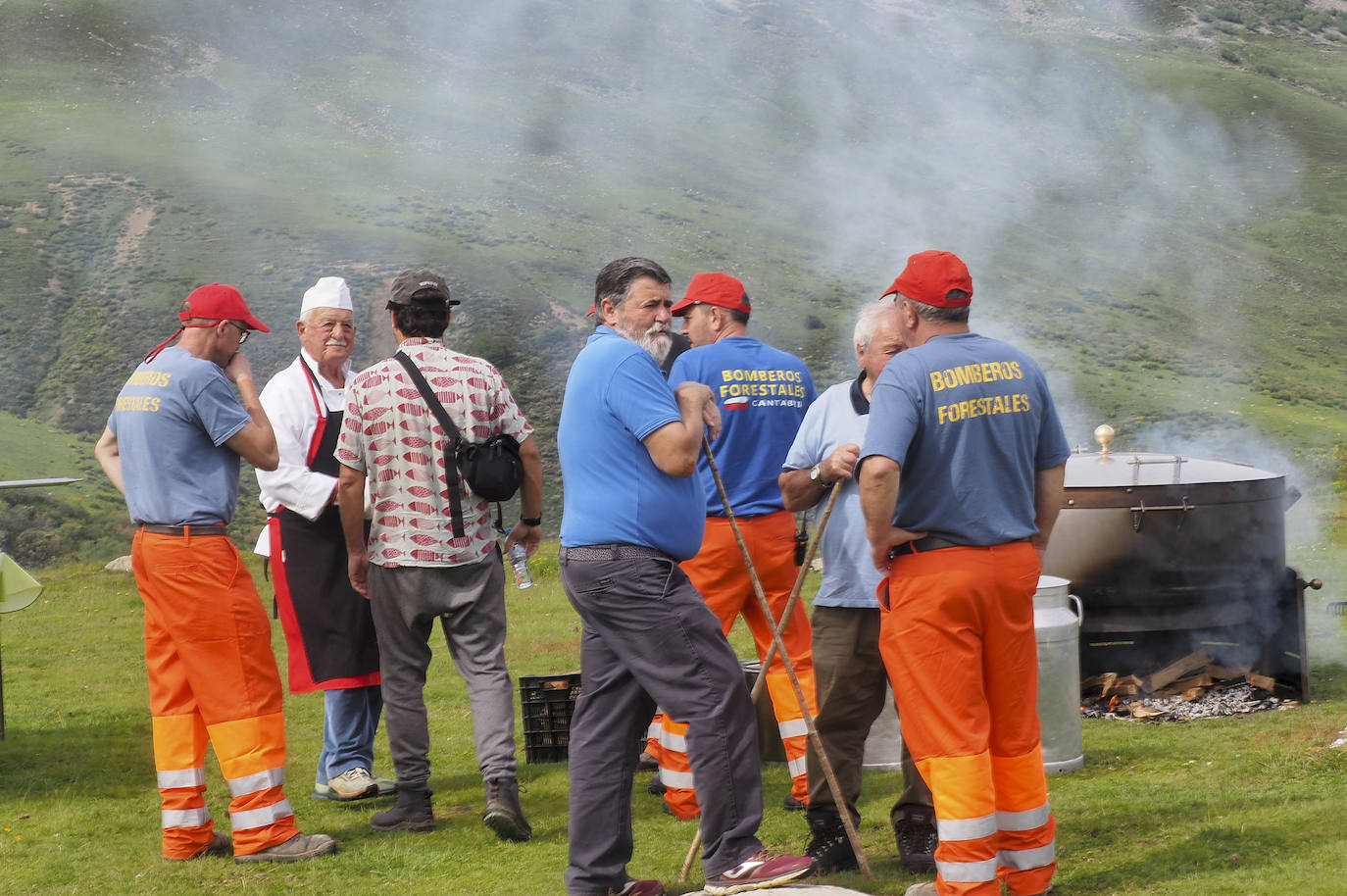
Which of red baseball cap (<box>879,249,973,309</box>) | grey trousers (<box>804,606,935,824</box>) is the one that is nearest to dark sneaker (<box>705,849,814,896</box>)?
grey trousers (<box>804,606,935,824</box>)

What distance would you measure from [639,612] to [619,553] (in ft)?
0.56

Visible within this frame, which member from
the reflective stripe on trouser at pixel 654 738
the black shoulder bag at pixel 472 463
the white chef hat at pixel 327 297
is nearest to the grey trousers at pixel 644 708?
the black shoulder bag at pixel 472 463

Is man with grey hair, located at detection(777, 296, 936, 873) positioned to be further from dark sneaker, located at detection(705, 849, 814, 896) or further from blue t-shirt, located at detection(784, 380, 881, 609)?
dark sneaker, located at detection(705, 849, 814, 896)

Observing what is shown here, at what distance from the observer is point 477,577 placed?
484cm

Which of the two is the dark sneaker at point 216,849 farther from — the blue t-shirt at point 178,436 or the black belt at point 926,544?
the black belt at point 926,544

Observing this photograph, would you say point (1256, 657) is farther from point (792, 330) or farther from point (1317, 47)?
point (1317, 47)

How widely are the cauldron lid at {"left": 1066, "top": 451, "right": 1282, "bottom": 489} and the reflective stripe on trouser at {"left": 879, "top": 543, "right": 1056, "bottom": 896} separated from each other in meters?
3.40

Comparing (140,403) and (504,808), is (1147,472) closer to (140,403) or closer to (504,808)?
(504,808)

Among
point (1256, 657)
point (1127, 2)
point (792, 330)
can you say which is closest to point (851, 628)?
point (1256, 657)

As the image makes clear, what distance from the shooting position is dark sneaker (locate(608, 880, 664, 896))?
3.93 m

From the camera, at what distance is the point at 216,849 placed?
480 cm

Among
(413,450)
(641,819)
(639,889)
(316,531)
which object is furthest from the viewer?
(316,531)

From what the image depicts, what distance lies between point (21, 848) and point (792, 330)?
95.2 ft

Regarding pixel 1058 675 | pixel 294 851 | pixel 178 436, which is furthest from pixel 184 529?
pixel 1058 675
